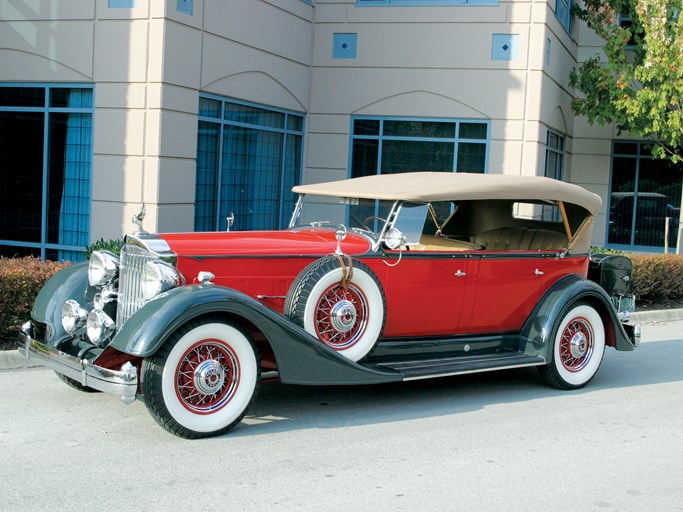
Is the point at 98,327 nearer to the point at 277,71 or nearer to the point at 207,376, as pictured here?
the point at 207,376

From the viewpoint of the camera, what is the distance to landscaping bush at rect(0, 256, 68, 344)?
23.0ft

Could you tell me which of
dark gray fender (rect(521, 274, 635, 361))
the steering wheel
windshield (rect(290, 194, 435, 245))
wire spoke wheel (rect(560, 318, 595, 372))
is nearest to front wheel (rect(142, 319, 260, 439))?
windshield (rect(290, 194, 435, 245))

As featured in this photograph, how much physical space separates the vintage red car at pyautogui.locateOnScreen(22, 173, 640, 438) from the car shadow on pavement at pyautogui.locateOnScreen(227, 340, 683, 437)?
0.27 metres

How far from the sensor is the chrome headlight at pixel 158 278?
5.22 m

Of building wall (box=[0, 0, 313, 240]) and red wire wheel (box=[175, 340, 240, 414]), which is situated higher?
building wall (box=[0, 0, 313, 240])

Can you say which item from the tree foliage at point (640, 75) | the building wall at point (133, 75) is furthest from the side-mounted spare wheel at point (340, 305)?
the tree foliage at point (640, 75)

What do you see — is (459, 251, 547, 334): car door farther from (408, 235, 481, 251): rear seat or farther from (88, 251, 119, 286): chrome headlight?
(88, 251, 119, 286): chrome headlight

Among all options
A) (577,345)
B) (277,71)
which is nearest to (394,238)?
(577,345)

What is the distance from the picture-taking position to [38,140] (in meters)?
11.0

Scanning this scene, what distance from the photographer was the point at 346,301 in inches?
222

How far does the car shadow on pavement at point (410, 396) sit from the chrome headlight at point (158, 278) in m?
0.97

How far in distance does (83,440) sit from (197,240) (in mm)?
1497

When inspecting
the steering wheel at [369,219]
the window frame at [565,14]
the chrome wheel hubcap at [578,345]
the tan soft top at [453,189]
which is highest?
the window frame at [565,14]

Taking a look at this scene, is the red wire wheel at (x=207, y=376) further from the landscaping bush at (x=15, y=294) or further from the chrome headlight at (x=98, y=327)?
the landscaping bush at (x=15, y=294)
